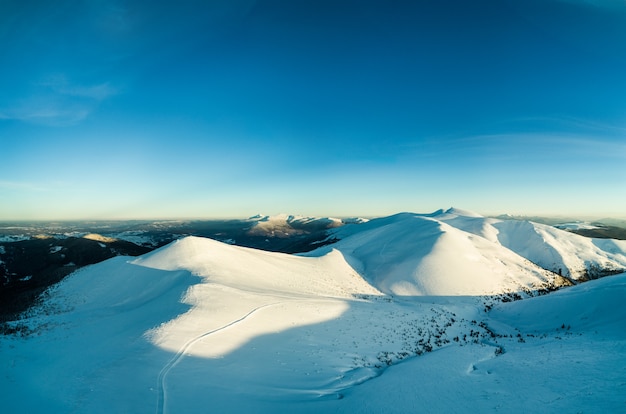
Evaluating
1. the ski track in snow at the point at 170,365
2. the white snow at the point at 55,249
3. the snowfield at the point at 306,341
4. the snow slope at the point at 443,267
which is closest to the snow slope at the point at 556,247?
the snow slope at the point at 443,267

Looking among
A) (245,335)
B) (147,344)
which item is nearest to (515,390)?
(245,335)

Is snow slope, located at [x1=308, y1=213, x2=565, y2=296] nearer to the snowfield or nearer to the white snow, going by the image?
the snowfield

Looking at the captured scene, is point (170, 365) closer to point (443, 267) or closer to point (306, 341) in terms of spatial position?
point (306, 341)

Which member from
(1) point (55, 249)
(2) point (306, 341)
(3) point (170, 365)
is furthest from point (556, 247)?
(1) point (55, 249)

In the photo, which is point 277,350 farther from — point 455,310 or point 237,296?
point 455,310

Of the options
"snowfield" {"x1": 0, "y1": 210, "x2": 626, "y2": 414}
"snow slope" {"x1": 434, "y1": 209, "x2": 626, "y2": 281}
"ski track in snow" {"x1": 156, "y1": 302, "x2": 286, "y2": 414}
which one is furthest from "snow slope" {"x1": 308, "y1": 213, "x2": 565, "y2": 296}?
"ski track in snow" {"x1": 156, "y1": 302, "x2": 286, "y2": 414}

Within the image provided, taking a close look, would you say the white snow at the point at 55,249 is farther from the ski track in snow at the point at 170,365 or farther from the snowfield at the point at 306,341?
the ski track in snow at the point at 170,365

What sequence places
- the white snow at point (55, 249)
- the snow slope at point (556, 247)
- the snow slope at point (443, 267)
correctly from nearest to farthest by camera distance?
the snow slope at point (443, 267) < the snow slope at point (556, 247) < the white snow at point (55, 249)

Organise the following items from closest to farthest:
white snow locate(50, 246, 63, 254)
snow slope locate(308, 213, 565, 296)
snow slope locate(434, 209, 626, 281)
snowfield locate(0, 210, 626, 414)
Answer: snowfield locate(0, 210, 626, 414)
snow slope locate(308, 213, 565, 296)
snow slope locate(434, 209, 626, 281)
white snow locate(50, 246, 63, 254)
